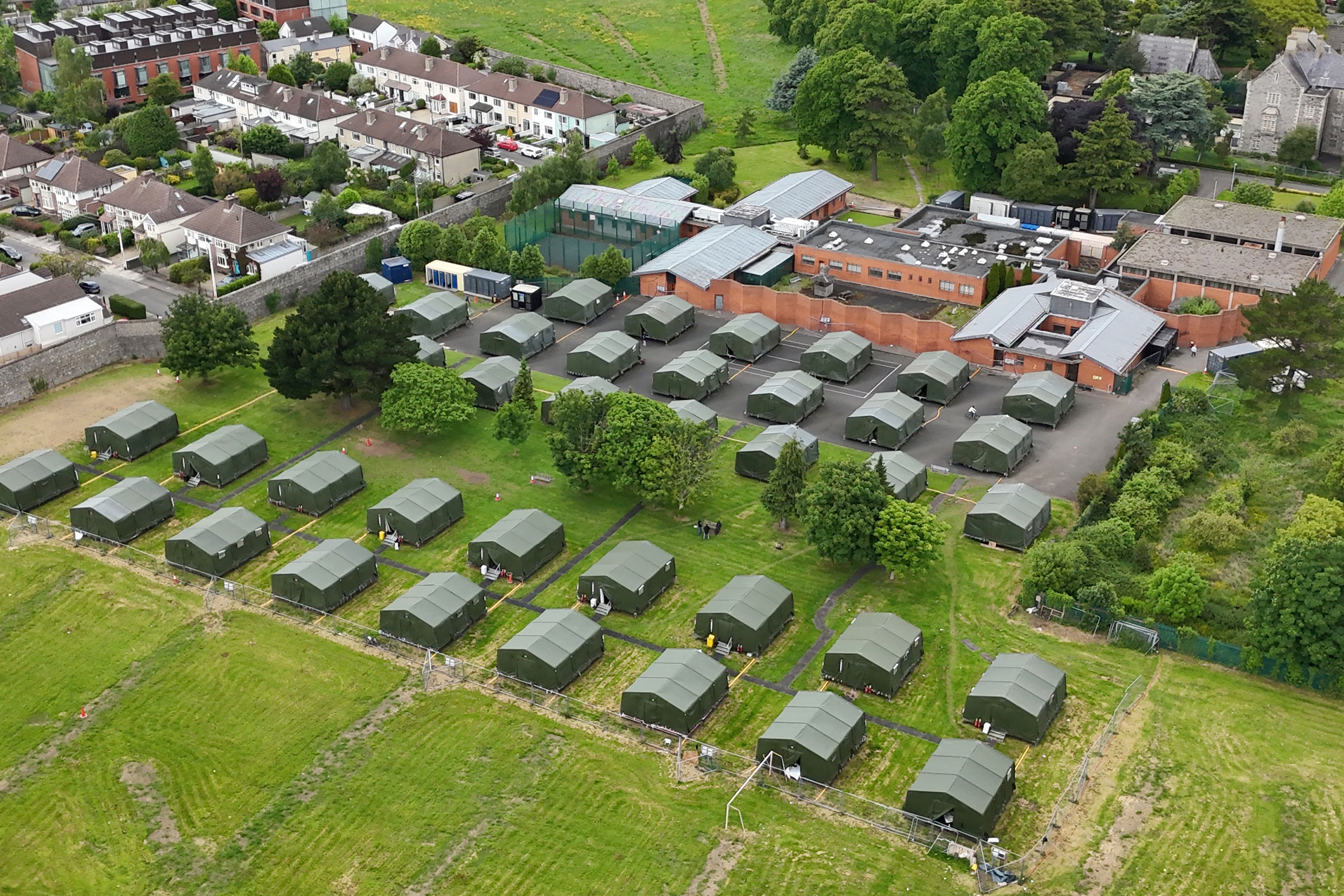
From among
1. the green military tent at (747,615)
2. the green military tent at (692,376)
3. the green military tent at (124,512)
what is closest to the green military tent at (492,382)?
the green military tent at (692,376)

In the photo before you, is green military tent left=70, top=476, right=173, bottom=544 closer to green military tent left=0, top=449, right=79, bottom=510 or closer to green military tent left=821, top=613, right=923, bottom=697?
green military tent left=0, top=449, right=79, bottom=510

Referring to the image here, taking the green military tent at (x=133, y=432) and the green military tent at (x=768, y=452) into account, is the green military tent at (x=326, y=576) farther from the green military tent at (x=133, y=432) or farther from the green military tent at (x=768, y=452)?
the green military tent at (x=768, y=452)

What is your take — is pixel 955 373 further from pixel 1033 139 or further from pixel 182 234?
pixel 182 234

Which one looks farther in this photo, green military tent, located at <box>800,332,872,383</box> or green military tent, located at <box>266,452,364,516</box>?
green military tent, located at <box>800,332,872,383</box>

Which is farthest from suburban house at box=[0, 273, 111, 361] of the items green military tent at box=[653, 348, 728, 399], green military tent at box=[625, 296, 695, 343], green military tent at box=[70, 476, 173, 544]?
green military tent at box=[653, 348, 728, 399]

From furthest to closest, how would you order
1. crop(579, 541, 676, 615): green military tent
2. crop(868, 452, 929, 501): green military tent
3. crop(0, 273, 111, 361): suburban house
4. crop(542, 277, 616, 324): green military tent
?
crop(542, 277, 616, 324): green military tent, crop(0, 273, 111, 361): suburban house, crop(868, 452, 929, 501): green military tent, crop(579, 541, 676, 615): green military tent

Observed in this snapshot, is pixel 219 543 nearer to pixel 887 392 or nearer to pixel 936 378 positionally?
pixel 887 392

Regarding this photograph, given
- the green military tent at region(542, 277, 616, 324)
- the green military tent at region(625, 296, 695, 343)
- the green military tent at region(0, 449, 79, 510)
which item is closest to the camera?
the green military tent at region(0, 449, 79, 510)
